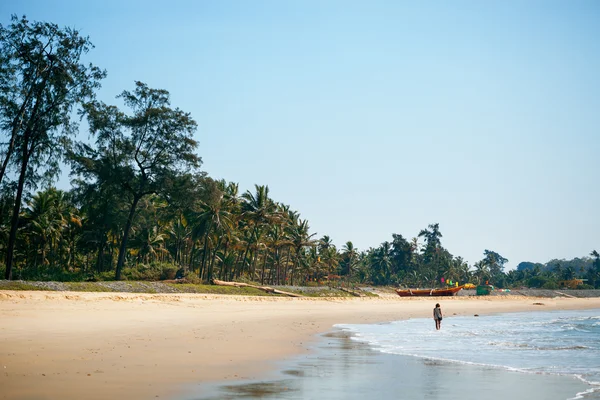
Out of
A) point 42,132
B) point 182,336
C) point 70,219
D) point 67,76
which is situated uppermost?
point 67,76

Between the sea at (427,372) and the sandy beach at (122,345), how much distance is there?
3.64ft

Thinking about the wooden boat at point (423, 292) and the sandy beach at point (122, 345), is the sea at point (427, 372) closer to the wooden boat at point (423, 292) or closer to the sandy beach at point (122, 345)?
the sandy beach at point (122, 345)

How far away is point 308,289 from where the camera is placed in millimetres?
62500

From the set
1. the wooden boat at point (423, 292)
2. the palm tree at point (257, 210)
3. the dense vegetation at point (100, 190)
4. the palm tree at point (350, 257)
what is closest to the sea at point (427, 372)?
the dense vegetation at point (100, 190)

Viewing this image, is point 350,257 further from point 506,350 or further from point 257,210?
point 506,350

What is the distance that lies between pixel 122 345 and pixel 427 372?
8.56 metres

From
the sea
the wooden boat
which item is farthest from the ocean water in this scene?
the wooden boat

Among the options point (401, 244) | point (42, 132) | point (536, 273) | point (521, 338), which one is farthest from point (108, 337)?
point (536, 273)

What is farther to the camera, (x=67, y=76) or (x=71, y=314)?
(x=67, y=76)

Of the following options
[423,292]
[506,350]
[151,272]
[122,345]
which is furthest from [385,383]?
[423,292]

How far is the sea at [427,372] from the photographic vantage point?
10883mm

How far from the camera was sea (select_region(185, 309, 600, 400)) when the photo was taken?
1088cm

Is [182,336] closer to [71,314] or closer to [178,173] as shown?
[71,314]

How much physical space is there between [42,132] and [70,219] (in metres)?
27.1
